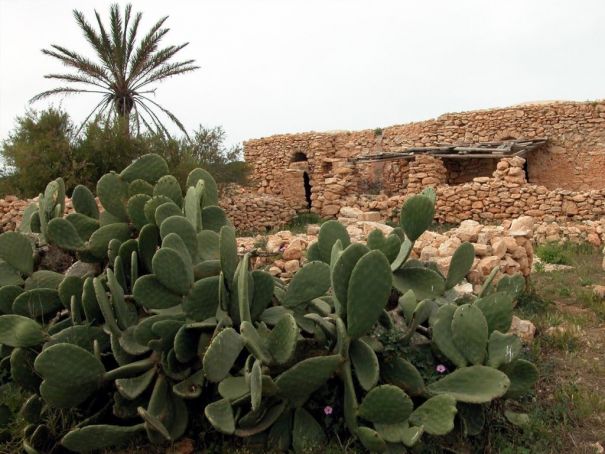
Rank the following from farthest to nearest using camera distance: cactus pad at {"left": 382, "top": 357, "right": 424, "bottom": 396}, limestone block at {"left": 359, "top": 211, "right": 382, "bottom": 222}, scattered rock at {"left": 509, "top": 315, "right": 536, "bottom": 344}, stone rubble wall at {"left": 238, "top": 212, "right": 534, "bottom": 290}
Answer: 1. limestone block at {"left": 359, "top": 211, "right": 382, "bottom": 222}
2. stone rubble wall at {"left": 238, "top": 212, "right": 534, "bottom": 290}
3. scattered rock at {"left": 509, "top": 315, "right": 536, "bottom": 344}
4. cactus pad at {"left": 382, "top": 357, "right": 424, "bottom": 396}

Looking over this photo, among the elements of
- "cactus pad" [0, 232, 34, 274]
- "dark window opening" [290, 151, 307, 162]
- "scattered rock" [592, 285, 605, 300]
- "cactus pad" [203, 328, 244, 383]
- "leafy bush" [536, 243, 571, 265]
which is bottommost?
"leafy bush" [536, 243, 571, 265]

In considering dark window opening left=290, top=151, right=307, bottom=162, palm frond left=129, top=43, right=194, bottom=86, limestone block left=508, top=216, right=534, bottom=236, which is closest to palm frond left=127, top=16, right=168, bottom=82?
palm frond left=129, top=43, right=194, bottom=86

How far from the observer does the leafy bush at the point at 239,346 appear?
2.71 metres

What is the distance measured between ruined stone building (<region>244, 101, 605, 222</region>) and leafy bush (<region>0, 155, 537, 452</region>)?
30.9ft

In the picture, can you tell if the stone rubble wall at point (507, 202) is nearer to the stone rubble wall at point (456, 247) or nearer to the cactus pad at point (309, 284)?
the stone rubble wall at point (456, 247)

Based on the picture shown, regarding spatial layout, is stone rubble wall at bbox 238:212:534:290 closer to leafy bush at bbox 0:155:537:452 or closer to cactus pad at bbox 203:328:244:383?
leafy bush at bbox 0:155:537:452

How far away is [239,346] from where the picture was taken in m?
2.80

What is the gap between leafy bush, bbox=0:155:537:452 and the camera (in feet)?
8.89

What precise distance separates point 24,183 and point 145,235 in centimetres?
911

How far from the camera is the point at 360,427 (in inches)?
104

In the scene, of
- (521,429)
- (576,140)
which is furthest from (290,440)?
(576,140)

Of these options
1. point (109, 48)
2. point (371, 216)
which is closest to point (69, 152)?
point (109, 48)

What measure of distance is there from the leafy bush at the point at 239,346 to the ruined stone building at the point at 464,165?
943 centimetres

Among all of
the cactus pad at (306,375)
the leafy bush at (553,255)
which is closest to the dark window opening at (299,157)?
the leafy bush at (553,255)
